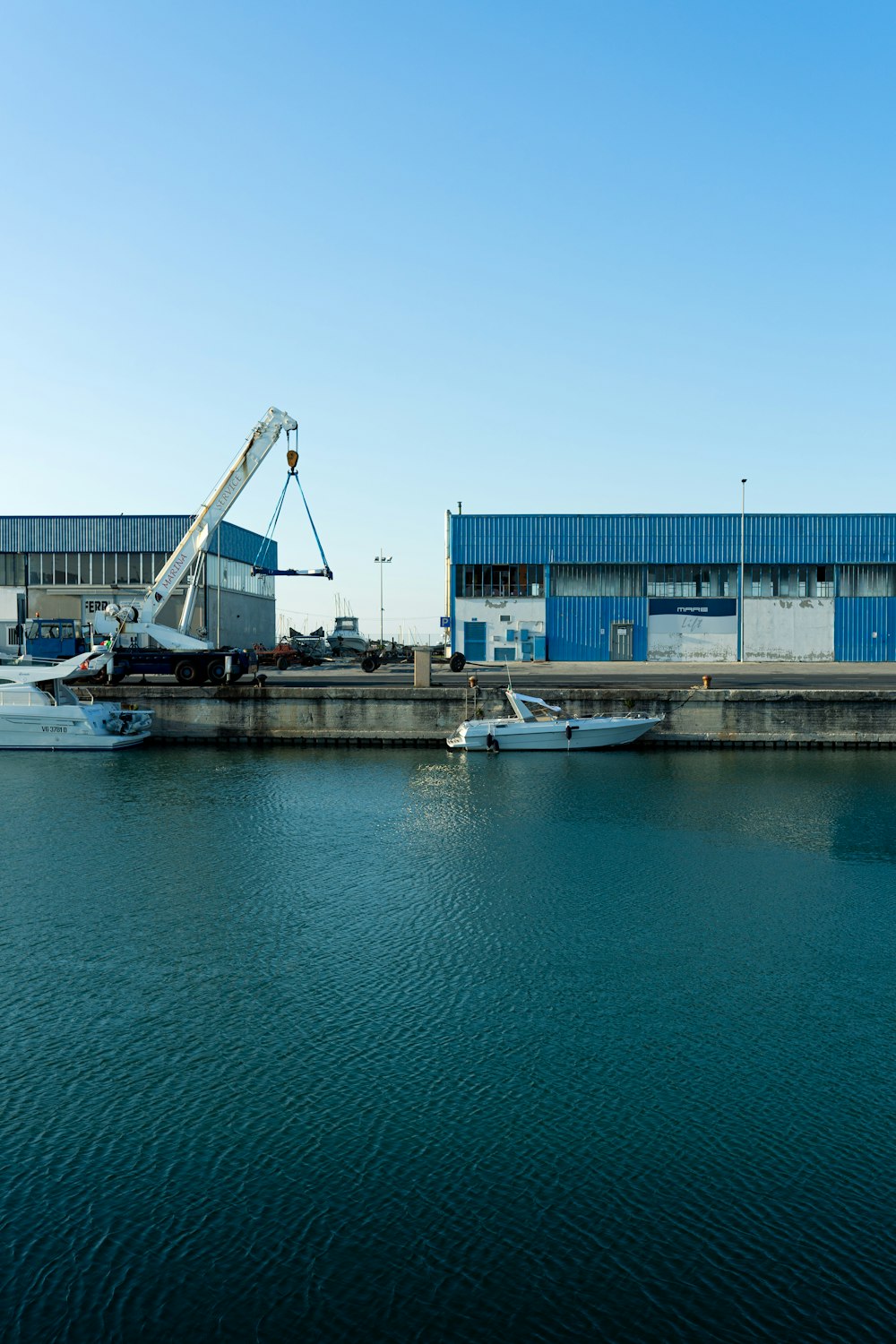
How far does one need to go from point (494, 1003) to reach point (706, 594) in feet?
175

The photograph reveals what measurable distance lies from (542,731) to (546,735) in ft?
0.69

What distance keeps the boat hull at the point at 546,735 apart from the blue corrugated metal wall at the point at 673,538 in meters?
26.8

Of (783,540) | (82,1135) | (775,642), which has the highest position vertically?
(783,540)

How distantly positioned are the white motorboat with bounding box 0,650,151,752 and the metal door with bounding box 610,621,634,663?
32326 mm

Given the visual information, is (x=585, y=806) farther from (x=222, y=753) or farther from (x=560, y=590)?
(x=560, y=590)

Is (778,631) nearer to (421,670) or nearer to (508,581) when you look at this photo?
(508,581)

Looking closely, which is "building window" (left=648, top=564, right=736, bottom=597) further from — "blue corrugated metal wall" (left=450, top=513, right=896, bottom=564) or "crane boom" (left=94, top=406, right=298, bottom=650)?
"crane boom" (left=94, top=406, right=298, bottom=650)

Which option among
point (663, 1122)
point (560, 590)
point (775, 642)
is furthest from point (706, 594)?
point (663, 1122)

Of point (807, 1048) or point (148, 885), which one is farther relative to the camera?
point (148, 885)

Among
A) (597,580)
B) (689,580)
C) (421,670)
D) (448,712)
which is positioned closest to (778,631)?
(689,580)

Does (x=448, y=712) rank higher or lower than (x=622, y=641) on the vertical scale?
lower

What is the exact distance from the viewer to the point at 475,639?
211ft

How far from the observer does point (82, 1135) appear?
33.6 feet

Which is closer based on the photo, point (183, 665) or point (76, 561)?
point (183, 665)
